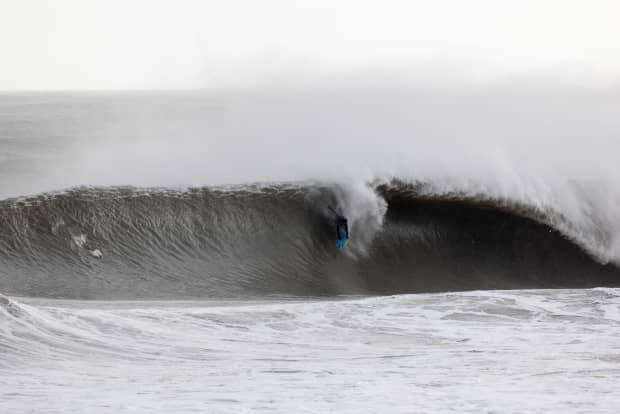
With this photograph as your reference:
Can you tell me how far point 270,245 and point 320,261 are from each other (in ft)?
3.15

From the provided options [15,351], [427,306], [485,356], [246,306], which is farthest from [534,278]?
[15,351]

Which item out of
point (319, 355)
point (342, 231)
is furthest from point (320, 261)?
point (319, 355)

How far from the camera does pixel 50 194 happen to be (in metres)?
13.9

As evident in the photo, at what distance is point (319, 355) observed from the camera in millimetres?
7734

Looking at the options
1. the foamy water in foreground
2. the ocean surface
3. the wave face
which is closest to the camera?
the foamy water in foreground

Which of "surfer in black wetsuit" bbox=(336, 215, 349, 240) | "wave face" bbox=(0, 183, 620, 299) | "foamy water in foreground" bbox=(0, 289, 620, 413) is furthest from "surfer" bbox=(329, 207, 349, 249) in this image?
"foamy water in foreground" bbox=(0, 289, 620, 413)

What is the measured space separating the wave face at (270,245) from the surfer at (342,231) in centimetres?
14

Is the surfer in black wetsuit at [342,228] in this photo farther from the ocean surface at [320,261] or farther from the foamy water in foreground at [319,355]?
the foamy water in foreground at [319,355]

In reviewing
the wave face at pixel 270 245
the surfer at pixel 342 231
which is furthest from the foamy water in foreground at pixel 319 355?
the surfer at pixel 342 231

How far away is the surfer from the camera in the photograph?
14.0 metres

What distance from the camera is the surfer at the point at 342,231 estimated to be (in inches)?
551

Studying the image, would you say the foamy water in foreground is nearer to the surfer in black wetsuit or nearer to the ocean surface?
the ocean surface

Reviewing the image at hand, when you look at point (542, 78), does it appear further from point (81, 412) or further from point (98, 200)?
point (81, 412)

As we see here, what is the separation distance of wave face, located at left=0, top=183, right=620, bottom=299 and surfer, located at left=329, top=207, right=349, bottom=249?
136 mm
